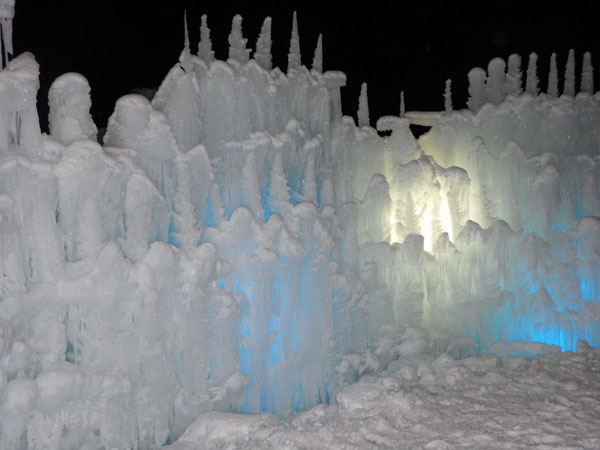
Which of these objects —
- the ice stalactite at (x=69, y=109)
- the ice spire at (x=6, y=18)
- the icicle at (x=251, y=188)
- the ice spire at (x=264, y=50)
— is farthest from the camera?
the ice spire at (x=264, y=50)

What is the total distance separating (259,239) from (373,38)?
770cm

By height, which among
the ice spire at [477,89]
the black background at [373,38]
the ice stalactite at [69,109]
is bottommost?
the ice stalactite at [69,109]

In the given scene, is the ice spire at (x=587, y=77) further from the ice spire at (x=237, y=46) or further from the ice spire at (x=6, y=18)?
the ice spire at (x=6, y=18)

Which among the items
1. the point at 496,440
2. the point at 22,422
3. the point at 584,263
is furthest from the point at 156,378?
the point at 584,263

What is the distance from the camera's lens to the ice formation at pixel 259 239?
497 centimetres

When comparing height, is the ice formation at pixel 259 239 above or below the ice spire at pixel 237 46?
below

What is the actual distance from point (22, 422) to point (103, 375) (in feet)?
2.31

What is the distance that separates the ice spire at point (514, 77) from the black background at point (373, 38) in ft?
13.7

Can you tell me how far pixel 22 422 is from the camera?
464 cm

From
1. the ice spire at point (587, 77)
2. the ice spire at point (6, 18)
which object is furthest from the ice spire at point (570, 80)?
the ice spire at point (6, 18)

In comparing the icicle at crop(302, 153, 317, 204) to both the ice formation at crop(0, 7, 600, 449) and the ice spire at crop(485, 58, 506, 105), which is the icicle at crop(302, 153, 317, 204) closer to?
the ice formation at crop(0, 7, 600, 449)

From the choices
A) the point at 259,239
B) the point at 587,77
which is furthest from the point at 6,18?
the point at 587,77

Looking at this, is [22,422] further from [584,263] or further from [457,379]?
[584,263]

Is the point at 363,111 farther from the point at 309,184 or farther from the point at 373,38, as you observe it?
the point at 373,38
